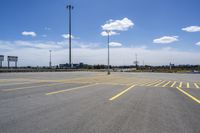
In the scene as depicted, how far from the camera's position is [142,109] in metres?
6.84

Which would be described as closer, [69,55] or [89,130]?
[89,130]

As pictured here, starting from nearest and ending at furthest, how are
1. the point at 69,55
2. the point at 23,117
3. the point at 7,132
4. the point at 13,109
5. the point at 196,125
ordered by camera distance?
the point at 7,132, the point at 196,125, the point at 23,117, the point at 13,109, the point at 69,55

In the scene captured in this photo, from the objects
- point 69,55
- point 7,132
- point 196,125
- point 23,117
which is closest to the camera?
point 7,132

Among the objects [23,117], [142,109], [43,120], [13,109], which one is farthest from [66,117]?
[142,109]

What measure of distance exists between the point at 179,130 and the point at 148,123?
80 centimetres

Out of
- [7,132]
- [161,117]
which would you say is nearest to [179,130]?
[161,117]

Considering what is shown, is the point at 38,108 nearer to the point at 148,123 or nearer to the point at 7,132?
the point at 7,132

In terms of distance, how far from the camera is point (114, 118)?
5559mm

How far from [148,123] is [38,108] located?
372 centimetres

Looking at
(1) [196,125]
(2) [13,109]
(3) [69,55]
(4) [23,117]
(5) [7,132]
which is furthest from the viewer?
(3) [69,55]

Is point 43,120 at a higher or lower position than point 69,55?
lower

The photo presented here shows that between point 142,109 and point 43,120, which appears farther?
point 142,109

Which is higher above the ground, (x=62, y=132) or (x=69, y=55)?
(x=69, y=55)

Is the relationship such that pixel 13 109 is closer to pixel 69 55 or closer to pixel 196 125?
pixel 196 125
